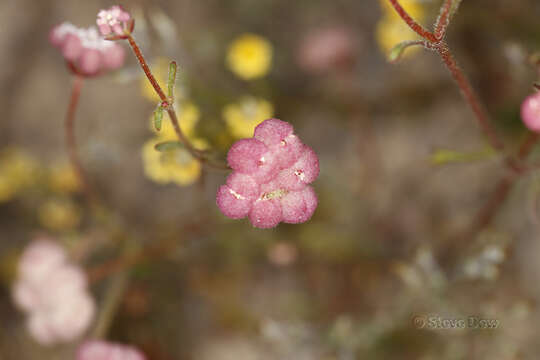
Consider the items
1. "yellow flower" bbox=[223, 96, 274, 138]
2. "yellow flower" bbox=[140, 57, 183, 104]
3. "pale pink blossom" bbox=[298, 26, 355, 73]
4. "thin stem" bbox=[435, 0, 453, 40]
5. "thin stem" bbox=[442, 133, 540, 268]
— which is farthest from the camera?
"pale pink blossom" bbox=[298, 26, 355, 73]

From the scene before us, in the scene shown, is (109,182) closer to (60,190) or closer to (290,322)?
(60,190)

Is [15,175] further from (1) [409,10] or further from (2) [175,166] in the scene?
(1) [409,10]

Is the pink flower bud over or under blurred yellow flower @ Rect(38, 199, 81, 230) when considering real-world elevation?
under

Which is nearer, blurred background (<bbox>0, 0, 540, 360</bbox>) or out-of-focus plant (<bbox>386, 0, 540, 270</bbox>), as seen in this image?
out-of-focus plant (<bbox>386, 0, 540, 270</bbox>)

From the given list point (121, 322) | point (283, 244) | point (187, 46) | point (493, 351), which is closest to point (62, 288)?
point (121, 322)

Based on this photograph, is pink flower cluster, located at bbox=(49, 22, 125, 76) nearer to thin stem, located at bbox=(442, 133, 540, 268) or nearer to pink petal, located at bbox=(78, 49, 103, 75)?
pink petal, located at bbox=(78, 49, 103, 75)

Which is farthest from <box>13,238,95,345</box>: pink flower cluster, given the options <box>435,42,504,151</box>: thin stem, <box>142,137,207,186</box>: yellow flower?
<box>435,42,504,151</box>: thin stem
